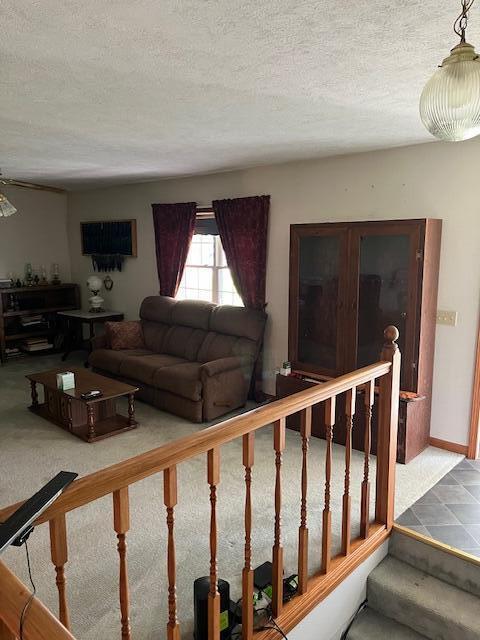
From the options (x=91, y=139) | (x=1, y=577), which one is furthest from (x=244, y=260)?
(x=1, y=577)

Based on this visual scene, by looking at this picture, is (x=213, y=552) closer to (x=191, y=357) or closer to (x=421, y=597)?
(x=421, y=597)

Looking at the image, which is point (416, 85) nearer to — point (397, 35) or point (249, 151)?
point (397, 35)

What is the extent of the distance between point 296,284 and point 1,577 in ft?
11.4

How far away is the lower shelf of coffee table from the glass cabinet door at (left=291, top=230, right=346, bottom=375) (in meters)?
1.68

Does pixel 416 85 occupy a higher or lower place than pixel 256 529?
higher

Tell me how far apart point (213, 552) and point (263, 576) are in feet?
2.18

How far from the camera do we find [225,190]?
17.2 ft

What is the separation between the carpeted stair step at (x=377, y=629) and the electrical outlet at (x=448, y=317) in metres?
2.11

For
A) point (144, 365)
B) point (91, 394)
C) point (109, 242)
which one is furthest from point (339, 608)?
point (109, 242)

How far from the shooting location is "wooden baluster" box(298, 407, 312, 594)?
2059 millimetres

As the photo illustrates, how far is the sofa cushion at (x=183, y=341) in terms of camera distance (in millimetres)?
5258

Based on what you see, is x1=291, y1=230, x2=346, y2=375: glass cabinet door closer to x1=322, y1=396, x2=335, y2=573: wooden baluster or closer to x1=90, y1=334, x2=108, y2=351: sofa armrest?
x1=322, y1=396, x2=335, y2=573: wooden baluster

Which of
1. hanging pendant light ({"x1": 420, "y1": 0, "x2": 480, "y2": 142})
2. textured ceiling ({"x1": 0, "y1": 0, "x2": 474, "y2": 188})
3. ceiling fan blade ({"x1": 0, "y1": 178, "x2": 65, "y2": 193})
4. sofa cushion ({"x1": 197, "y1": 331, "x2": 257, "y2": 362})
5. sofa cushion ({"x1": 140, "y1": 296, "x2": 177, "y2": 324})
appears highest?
ceiling fan blade ({"x1": 0, "y1": 178, "x2": 65, "y2": 193})

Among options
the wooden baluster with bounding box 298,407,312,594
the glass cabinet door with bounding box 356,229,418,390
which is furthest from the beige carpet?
the glass cabinet door with bounding box 356,229,418,390
